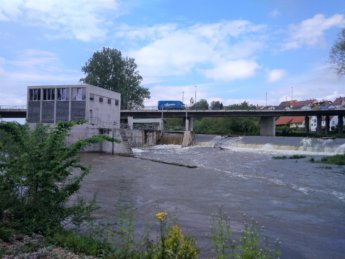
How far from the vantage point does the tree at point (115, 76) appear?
10370 cm

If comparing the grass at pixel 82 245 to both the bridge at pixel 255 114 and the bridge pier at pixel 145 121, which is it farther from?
the bridge at pixel 255 114

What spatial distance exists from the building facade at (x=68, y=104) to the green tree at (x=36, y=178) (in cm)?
5110

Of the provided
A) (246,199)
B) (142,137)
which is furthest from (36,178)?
(142,137)

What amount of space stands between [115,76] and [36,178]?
98.2 metres

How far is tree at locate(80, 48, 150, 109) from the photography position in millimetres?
103700

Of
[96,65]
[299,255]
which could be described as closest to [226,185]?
[299,255]

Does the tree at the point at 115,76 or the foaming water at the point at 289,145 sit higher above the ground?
the tree at the point at 115,76

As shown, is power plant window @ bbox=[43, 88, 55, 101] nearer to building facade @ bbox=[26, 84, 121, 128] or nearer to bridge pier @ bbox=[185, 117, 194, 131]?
building facade @ bbox=[26, 84, 121, 128]

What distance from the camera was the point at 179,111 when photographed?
83.7m

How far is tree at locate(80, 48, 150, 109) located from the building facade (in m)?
37.2

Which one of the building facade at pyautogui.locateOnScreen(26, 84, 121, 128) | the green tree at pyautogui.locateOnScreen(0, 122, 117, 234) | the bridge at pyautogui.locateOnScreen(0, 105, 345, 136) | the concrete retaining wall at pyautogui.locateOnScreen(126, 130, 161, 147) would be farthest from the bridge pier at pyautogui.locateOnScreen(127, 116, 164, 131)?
the green tree at pyautogui.locateOnScreen(0, 122, 117, 234)

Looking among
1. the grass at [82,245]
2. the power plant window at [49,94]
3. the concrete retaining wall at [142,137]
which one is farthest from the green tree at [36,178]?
the power plant window at [49,94]

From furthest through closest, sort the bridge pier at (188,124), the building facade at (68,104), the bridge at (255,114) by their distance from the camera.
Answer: the bridge pier at (188,124)
the bridge at (255,114)
the building facade at (68,104)

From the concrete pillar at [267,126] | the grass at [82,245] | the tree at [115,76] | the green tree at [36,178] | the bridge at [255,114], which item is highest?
the tree at [115,76]
